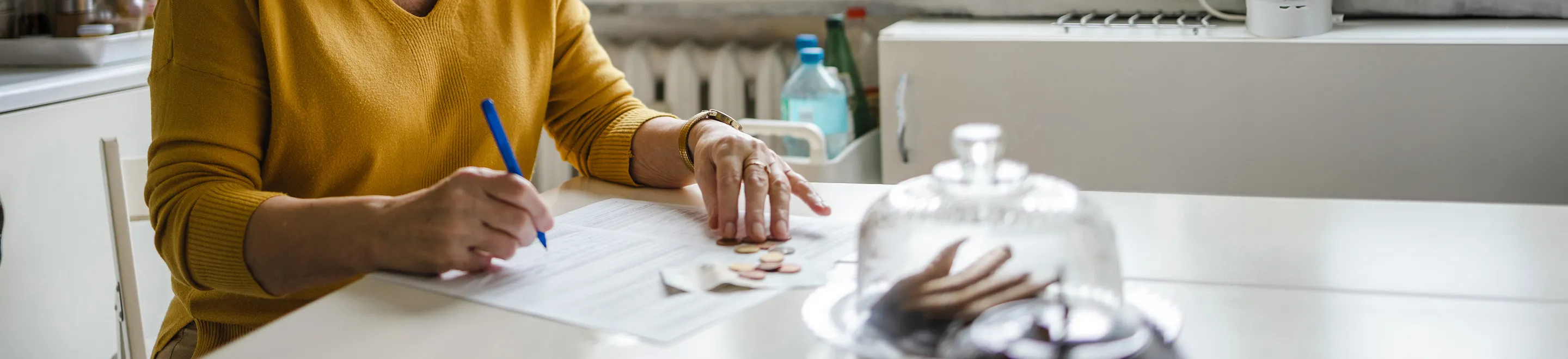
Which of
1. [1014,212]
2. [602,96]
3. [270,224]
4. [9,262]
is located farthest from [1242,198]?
[9,262]

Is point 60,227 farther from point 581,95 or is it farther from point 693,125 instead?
point 693,125

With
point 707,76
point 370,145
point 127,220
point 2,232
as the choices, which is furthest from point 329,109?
point 707,76

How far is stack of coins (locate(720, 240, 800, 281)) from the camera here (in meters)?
0.78

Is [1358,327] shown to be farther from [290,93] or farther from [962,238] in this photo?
[290,93]

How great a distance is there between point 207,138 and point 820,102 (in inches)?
44.9

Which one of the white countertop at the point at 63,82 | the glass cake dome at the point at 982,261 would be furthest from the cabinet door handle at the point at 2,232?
the glass cake dome at the point at 982,261

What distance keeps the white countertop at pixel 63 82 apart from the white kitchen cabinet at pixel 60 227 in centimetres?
1

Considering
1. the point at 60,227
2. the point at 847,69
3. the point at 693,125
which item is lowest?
the point at 60,227

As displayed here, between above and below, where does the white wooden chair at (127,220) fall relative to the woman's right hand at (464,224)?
below

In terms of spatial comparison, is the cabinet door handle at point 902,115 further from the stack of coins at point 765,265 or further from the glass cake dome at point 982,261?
the glass cake dome at point 982,261

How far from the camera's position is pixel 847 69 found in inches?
81.6

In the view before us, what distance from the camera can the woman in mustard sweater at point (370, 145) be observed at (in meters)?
0.81

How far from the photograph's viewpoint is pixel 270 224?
2.75ft

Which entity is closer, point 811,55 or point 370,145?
point 370,145
